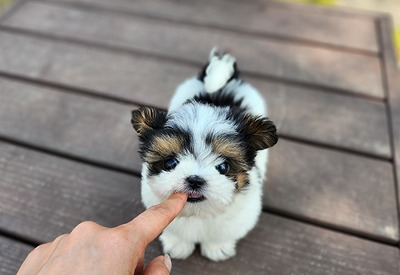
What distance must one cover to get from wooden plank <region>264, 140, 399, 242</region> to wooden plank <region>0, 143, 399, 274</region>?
88 mm

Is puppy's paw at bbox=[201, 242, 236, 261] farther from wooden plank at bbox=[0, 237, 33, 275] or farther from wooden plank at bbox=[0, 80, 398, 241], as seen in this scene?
wooden plank at bbox=[0, 237, 33, 275]

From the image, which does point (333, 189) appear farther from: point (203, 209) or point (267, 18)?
point (267, 18)

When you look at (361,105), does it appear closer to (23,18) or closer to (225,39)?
(225,39)

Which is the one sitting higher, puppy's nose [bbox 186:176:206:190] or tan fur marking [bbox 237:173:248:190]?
puppy's nose [bbox 186:176:206:190]

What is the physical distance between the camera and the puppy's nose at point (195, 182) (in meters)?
1.25

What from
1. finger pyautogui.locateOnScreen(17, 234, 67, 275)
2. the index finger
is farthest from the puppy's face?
finger pyautogui.locateOnScreen(17, 234, 67, 275)

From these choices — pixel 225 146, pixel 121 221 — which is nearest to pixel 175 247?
pixel 121 221

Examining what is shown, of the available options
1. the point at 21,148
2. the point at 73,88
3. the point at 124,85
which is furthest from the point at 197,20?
the point at 21,148

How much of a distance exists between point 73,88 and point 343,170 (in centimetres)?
162

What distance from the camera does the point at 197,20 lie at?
3004 mm

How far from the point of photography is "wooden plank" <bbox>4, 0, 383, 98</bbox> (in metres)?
2.61

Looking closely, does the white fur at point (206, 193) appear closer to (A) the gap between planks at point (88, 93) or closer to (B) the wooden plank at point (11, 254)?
(A) the gap between planks at point (88, 93)

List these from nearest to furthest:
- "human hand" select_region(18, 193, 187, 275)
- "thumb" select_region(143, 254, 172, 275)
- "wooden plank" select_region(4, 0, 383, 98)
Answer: "human hand" select_region(18, 193, 187, 275)
"thumb" select_region(143, 254, 172, 275)
"wooden plank" select_region(4, 0, 383, 98)

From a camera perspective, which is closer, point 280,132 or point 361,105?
point 280,132
